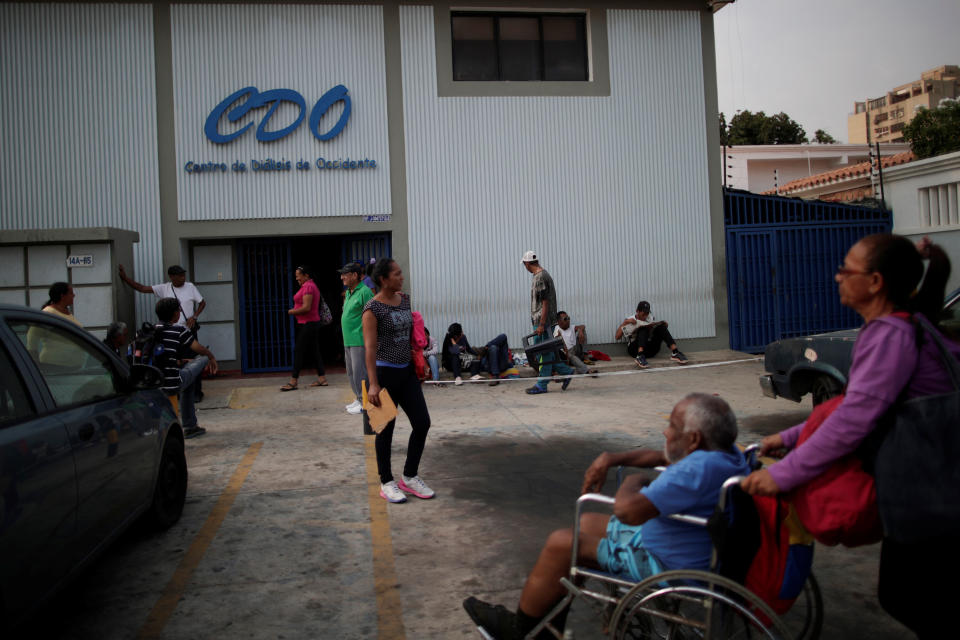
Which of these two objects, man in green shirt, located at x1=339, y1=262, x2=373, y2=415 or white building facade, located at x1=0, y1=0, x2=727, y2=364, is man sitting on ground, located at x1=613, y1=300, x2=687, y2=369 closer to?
white building facade, located at x1=0, y1=0, x2=727, y2=364

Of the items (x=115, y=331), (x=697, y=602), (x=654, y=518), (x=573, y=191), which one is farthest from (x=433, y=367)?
(x=697, y=602)

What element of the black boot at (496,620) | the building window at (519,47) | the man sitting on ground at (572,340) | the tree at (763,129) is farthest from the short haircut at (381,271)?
the tree at (763,129)

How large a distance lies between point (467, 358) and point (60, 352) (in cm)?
821

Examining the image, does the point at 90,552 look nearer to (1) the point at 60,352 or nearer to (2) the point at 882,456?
(1) the point at 60,352

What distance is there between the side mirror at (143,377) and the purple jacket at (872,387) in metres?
3.60

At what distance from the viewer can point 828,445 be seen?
244 cm

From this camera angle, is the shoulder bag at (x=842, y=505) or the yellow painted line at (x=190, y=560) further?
the yellow painted line at (x=190, y=560)

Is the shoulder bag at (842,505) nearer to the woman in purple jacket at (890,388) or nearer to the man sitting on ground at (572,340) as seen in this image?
the woman in purple jacket at (890,388)

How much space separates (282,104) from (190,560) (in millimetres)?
9598

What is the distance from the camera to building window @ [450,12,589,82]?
13211 millimetres

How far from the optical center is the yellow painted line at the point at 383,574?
140 inches

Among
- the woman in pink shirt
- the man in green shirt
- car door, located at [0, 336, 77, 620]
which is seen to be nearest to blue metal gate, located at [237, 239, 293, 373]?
the woman in pink shirt

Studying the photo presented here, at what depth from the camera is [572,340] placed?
1123 cm

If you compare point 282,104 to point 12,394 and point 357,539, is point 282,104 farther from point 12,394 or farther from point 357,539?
point 12,394
